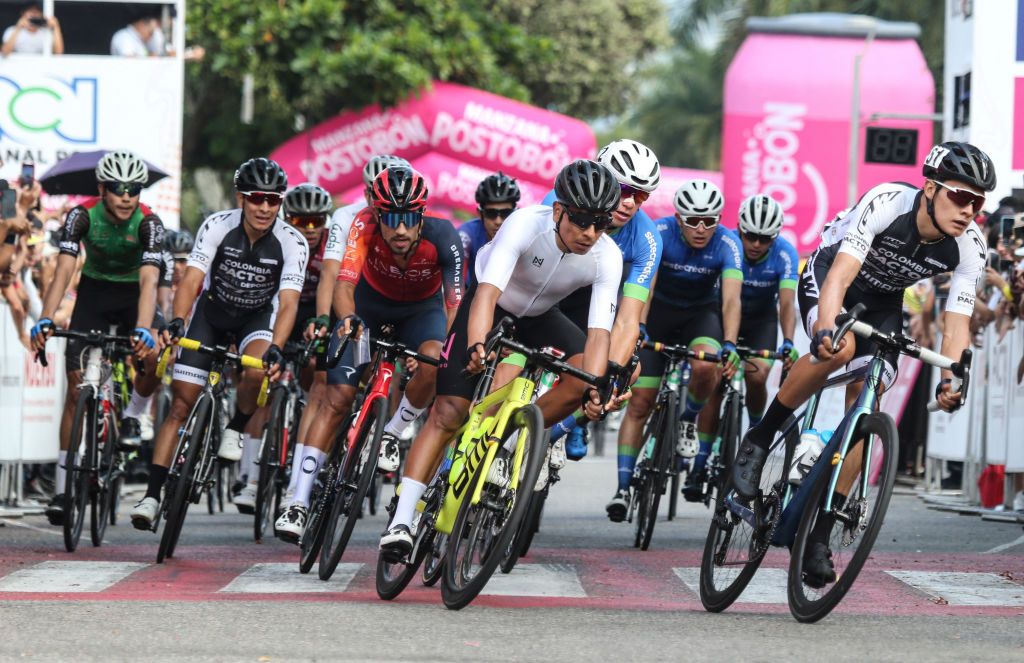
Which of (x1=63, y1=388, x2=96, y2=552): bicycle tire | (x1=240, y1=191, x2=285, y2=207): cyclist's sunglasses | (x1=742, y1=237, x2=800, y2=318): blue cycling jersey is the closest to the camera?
(x1=240, y1=191, x2=285, y2=207): cyclist's sunglasses

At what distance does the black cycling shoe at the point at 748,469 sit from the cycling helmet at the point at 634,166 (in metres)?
1.95

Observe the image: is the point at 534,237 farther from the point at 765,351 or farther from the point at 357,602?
the point at 765,351

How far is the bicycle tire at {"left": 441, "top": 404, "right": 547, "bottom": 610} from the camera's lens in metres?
7.68

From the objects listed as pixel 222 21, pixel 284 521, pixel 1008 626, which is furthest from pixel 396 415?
pixel 222 21

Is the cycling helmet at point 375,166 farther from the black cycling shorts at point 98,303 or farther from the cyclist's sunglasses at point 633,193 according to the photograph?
the cyclist's sunglasses at point 633,193

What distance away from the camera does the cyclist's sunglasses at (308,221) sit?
505 inches

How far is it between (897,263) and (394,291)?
322cm

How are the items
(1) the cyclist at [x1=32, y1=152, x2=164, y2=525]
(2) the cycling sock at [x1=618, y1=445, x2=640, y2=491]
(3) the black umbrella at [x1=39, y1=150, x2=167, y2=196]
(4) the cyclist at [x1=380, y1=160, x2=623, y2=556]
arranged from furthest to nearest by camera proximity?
(3) the black umbrella at [x1=39, y1=150, x2=167, y2=196]
(2) the cycling sock at [x1=618, y1=445, x2=640, y2=491]
(1) the cyclist at [x1=32, y1=152, x2=164, y2=525]
(4) the cyclist at [x1=380, y1=160, x2=623, y2=556]

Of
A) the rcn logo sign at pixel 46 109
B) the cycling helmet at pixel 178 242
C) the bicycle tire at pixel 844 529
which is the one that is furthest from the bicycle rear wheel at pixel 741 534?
the rcn logo sign at pixel 46 109

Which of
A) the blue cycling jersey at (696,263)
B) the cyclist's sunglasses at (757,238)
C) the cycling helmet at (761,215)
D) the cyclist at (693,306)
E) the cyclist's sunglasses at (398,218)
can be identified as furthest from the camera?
the cyclist's sunglasses at (757,238)

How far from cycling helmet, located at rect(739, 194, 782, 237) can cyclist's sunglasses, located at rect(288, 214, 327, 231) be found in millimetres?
2908

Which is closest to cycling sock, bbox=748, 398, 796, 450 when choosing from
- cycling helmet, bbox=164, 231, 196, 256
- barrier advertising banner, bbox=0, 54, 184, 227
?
cycling helmet, bbox=164, 231, 196, 256

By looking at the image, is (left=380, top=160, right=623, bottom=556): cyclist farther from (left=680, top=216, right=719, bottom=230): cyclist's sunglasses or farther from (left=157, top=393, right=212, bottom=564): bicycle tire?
(left=680, top=216, right=719, bottom=230): cyclist's sunglasses

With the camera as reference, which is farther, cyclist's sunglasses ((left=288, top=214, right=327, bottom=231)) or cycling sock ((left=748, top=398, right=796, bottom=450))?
cyclist's sunglasses ((left=288, top=214, right=327, bottom=231))
